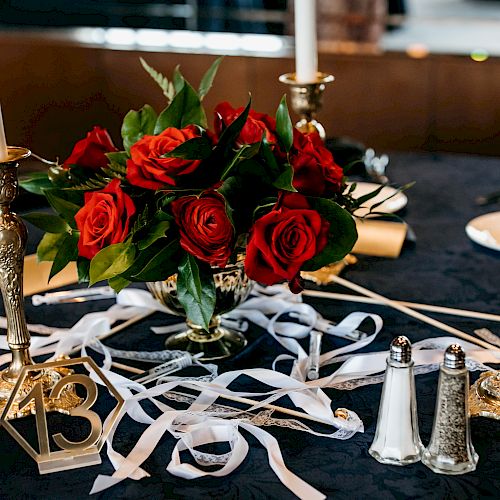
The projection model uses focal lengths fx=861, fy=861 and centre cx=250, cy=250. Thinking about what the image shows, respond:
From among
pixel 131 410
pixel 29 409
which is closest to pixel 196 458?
pixel 131 410

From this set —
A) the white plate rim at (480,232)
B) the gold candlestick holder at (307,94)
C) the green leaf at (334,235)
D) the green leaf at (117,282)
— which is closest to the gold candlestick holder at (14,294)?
the green leaf at (117,282)

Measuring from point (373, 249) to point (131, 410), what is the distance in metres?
0.63

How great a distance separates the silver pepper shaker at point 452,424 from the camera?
0.81m

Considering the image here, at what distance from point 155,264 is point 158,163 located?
111 millimetres

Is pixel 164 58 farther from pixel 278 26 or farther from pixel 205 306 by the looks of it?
pixel 205 306

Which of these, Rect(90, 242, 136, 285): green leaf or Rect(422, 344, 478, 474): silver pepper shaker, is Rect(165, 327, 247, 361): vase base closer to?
Rect(90, 242, 136, 285): green leaf

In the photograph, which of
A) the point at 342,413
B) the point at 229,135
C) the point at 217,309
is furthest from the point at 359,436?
the point at 229,135

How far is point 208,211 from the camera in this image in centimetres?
93

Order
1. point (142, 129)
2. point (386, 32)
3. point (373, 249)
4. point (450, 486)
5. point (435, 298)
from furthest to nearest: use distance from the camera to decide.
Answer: point (386, 32)
point (373, 249)
point (435, 298)
point (142, 129)
point (450, 486)

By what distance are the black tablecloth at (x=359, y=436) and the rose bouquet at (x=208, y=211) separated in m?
0.16

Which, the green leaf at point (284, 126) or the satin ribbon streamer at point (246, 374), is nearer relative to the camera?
the satin ribbon streamer at point (246, 374)

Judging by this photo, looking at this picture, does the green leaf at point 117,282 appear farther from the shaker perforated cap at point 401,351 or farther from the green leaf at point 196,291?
the shaker perforated cap at point 401,351

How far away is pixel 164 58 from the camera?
291 cm

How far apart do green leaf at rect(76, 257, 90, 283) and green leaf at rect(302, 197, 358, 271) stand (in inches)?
10.0
